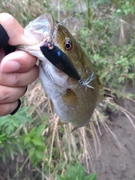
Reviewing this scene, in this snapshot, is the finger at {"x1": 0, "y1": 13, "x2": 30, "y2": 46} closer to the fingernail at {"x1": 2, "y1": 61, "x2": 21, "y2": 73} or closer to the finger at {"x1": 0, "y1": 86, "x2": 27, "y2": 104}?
the fingernail at {"x1": 2, "y1": 61, "x2": 21, "y2": 73}

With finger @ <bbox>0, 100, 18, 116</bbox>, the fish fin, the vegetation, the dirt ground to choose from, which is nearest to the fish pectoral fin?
the fish fin

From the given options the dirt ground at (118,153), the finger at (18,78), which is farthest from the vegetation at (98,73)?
the finger at (18,78)

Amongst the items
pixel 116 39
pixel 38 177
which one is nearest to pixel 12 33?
pixel 38 177

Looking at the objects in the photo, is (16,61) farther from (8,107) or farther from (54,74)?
(8,107)

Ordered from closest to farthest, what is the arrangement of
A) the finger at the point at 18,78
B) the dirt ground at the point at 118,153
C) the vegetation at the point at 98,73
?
the finger at the point at 18,78 < the vegetation at the point at 98,73 < the dirt ground at the point at 118,153

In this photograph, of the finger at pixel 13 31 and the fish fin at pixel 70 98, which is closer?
the finger at pixel 13 31

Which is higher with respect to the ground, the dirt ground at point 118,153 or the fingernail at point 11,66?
the fingernail at point 11,66

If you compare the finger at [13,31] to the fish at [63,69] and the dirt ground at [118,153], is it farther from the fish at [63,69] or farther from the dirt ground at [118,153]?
the dirt ground at [118,153]

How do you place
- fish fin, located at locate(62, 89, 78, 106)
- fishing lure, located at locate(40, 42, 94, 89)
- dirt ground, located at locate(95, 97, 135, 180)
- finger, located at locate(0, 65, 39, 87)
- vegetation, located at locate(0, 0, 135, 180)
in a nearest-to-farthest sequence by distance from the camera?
fishing lure, located at locate(40, 42, 94, 89)
finger, located at locate(0, 65, 39, 87)
fish fin, located at locate(62, 89, 78, 106)
vegetation, located at locate(0, 0, 135, 180)
dirt ground, located at locate(95, 97, 135, 180)
